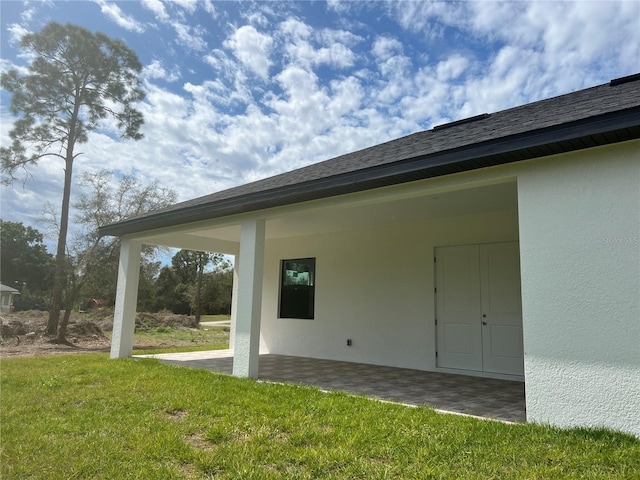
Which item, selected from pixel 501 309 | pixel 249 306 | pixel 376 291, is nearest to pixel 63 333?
pixel 249 306

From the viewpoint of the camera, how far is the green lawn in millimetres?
2973

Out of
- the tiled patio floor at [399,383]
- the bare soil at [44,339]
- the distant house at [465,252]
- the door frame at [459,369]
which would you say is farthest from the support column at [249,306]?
the bare soil at [44,339]

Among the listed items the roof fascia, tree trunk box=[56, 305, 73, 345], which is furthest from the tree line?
the roof fascia

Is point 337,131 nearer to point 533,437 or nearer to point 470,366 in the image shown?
point 470,366

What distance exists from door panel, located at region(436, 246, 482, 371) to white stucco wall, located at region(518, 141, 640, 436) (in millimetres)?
3681

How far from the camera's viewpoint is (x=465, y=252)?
7.84m

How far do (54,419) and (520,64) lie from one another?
8.69 m

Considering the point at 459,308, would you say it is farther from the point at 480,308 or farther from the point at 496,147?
the point at 496,147

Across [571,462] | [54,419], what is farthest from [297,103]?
[571,462]

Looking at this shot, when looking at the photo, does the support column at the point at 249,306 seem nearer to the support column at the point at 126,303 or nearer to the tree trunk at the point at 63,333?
the support column at the point at 126,303

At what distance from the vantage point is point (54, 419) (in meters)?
4.27

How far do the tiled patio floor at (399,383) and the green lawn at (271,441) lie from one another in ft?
2.34

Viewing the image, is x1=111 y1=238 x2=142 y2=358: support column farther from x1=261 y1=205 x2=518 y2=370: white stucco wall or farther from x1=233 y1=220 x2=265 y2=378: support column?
x1=261 y1=205 x2=518 y2=370: white stucco wall

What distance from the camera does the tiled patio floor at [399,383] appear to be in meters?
4.96
